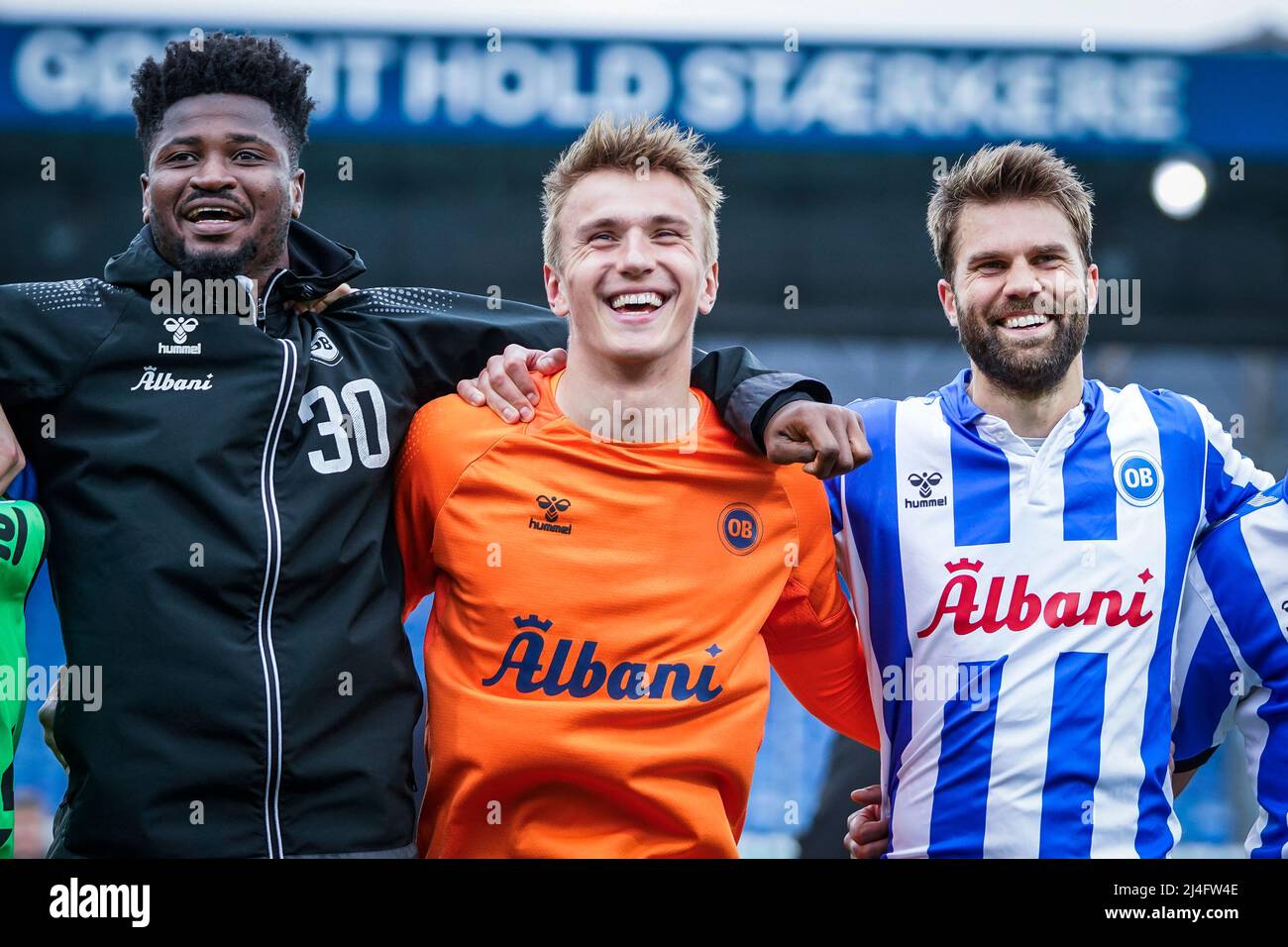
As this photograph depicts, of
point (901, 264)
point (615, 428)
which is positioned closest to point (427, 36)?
point (901, 264)

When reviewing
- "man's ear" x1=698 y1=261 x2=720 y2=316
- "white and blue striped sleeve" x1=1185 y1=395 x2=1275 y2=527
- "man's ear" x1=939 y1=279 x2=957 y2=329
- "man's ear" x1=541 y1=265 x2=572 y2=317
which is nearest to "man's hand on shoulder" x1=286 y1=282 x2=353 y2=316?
"man's ear" x1=541 y1=265 x2=572 y2=317

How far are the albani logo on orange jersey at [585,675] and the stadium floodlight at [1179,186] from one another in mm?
6557

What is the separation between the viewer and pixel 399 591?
2.64 metres

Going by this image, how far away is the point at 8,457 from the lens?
2439 mm

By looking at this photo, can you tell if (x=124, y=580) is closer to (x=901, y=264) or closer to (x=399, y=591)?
(x=399, y=591)

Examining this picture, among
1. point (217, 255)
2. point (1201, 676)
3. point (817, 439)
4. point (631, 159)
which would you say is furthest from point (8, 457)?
point (1201, 676)

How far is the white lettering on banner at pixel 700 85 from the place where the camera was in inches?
297

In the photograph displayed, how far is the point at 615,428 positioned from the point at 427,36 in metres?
5.51

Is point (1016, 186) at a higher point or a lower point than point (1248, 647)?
higher

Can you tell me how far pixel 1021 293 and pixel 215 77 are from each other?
1552 millimetres

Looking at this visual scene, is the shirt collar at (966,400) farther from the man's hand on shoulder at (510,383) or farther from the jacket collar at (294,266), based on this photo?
the jacket collar at (294,266)

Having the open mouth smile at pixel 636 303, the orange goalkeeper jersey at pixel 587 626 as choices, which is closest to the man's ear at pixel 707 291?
the open mouth smile at pixel 636 303

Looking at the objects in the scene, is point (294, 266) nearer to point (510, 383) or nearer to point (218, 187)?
point (218, 187)

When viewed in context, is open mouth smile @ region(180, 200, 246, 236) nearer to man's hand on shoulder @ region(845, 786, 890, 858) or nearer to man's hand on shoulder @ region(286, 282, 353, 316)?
man's hand on shoulder @ region(286, 282, 353, 316)
